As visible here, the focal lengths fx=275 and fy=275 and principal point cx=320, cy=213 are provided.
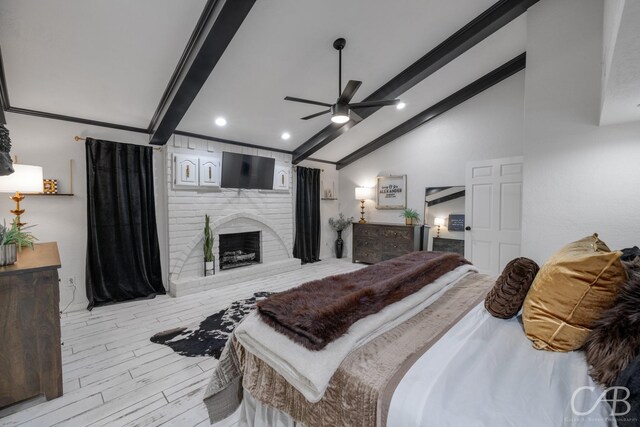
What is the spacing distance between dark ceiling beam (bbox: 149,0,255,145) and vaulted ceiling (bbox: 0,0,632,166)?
0.15 meters

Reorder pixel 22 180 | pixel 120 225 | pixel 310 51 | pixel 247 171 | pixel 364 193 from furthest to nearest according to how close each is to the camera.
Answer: pixel 364 193
pixel 247 171
pixel 120 225
pixel 310 51
pixel 22 180

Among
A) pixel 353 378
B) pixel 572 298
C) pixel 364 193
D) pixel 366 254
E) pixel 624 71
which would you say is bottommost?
pixel 366 254

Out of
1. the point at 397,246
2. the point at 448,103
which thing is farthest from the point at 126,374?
the point at 448,103

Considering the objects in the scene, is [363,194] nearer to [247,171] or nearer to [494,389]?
[247,171]

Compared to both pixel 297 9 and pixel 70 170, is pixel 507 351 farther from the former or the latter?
pixel 70 170

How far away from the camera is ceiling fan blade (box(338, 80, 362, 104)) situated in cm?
258

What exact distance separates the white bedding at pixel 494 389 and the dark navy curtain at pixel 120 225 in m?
3.92

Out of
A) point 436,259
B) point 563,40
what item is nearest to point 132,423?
point 436,259

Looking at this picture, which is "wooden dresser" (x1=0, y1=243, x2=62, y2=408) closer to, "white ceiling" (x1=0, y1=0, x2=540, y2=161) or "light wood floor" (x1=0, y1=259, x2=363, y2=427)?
"light wood floor" (x1=0, y1=259, x2=363, y2=427)

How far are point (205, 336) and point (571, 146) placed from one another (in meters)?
4.03

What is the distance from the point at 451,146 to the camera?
480 cm

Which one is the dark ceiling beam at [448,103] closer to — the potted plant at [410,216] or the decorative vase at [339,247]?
the potted plant at [410,216]

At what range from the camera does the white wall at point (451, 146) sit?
4191 millimetres

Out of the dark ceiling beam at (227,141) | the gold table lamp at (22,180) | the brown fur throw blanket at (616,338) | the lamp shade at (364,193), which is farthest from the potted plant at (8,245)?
the lamp shade at (364,193)
